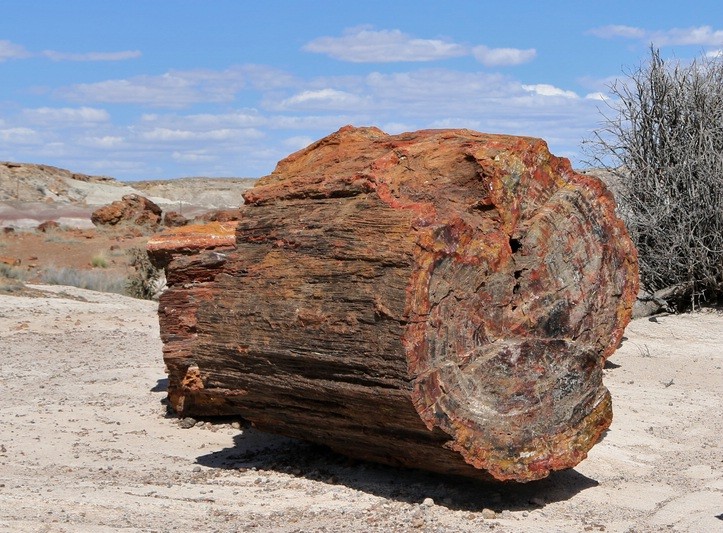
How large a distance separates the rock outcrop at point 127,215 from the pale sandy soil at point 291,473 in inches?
987

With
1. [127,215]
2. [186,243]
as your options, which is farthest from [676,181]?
[127,215]

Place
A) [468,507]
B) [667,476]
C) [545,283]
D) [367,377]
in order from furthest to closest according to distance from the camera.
Answer: [667,476]
[545,283]
[468,507]
[367,377]

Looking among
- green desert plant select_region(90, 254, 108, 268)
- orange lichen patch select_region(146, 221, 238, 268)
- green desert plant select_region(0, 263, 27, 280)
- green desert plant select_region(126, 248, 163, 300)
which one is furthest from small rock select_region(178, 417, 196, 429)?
green desert plant select_region(90, 254, 108, 268)

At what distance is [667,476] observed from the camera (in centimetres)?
623

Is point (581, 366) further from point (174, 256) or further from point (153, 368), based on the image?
point (153, 368)

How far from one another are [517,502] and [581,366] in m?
0.85

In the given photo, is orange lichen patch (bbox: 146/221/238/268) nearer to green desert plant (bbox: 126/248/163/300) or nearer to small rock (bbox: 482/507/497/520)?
small rock (bbox: 482/507/497/520)

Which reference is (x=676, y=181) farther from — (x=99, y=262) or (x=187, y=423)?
(x=99, y=262)

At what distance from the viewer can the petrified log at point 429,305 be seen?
495 centimetres

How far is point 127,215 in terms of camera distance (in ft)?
115

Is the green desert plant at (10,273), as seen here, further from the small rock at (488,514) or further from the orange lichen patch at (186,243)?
the small rock at (488,514)

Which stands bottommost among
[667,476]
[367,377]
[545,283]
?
[667,476]

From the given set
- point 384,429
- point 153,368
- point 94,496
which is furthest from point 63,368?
point 384,429

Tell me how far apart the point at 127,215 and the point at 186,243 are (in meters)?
28.3
